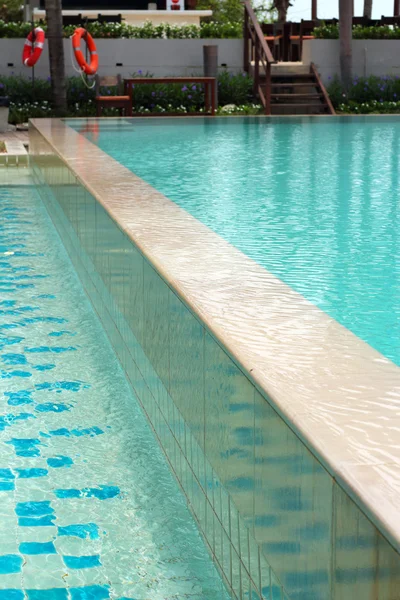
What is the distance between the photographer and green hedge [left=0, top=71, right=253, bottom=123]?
55.3 feet

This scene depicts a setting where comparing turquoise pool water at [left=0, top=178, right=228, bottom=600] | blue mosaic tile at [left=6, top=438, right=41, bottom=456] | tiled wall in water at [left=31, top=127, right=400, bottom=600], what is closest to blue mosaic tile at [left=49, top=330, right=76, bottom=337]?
turquoise pool water at [left=0, top=178, right=228, bottom=600]

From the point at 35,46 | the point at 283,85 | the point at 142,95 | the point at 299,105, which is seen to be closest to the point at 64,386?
the point at 299,105

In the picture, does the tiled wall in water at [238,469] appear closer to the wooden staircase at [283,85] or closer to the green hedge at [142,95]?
the wooden staircase at [283,85]

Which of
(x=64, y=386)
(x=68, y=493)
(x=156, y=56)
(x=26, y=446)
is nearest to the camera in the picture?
(x=68, y=493)

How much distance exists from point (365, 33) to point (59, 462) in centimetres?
1772

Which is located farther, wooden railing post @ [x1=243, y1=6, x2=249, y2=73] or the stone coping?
wooden railing post @ [x1=243, y1=6, x2=249, y2=73]

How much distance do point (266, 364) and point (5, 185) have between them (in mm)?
8415

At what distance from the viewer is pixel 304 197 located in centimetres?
620

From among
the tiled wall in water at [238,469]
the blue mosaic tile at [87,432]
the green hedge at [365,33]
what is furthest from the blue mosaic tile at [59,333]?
the green hedge at [365,33]

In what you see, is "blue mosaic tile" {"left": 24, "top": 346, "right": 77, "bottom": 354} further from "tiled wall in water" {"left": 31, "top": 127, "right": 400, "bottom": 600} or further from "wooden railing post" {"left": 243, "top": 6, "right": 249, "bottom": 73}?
"wooden railing post" {"left": 243, "top": 6, "right": 249, "bottom": 73}

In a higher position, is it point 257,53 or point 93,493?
point 257,53

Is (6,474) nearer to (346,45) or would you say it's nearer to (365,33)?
(346,45)

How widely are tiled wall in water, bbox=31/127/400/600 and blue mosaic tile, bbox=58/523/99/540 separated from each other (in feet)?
0.96

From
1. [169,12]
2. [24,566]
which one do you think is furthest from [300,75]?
[24,566]
